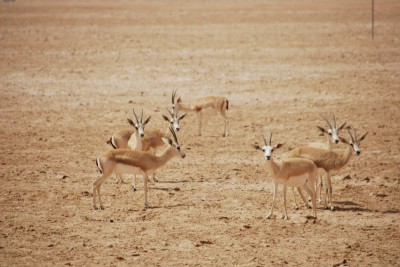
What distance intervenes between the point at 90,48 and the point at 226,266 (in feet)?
74.2

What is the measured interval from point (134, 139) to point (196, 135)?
3.93 meters

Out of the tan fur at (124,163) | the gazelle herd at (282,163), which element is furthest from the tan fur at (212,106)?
the tan fur at (124,163)

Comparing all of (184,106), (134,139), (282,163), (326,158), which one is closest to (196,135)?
(184,106)

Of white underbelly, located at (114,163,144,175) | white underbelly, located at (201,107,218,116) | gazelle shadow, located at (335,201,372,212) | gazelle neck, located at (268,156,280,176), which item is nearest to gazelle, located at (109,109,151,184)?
white underbelly, located at (114,163,144,175)

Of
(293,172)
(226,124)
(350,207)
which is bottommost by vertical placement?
(350,207)

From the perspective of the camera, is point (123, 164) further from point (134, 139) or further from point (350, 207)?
point (350, 207)

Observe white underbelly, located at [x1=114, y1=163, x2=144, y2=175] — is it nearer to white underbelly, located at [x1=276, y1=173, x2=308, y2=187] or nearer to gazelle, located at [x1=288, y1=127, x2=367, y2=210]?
white underbelly, located at [x1=276, y1=173, x2=308, y2=187]

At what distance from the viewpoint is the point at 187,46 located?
31656 mm

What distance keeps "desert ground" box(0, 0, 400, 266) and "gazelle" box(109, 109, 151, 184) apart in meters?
0.76

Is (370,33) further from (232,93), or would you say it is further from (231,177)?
(231,177)

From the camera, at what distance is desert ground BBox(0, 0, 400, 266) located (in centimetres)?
1116

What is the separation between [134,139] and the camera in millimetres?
14875

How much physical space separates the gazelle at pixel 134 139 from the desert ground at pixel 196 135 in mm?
759

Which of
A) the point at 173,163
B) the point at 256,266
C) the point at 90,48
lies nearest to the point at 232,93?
the point at 173,163
